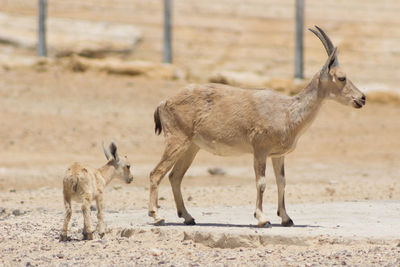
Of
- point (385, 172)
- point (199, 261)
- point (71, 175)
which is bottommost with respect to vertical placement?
point (385, 172)

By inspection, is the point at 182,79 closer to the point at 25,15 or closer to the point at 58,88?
the point at 58,88

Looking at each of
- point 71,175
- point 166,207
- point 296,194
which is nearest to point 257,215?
point 71,175

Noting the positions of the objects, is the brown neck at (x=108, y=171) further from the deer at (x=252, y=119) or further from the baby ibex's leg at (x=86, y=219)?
the baby ibex's leg at (x=86, y=219)

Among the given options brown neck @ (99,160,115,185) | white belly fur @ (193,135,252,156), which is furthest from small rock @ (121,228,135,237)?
white belly fur @ (193,135,252,156)

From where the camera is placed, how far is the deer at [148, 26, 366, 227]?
1013cm

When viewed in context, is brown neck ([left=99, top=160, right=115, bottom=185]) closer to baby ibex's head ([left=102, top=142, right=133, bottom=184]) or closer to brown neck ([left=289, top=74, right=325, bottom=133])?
baby ibex's head ([left=102, top=142, right=133, bottom=184])

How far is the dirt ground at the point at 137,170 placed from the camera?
359 inches

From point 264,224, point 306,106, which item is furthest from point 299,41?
point 264,224

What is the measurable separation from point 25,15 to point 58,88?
3385 mm

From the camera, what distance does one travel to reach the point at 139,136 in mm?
20359

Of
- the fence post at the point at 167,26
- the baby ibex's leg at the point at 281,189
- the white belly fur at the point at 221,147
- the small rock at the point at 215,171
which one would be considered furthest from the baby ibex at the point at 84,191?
the fence post at the point at 167,26

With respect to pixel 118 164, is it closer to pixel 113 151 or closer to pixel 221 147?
pixel 113 151

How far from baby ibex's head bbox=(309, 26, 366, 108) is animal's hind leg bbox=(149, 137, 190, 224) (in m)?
1.86

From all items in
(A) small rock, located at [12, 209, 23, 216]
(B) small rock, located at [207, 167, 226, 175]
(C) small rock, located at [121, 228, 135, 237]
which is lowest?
(B) small rock, located at [207, 167, 226, 175]
